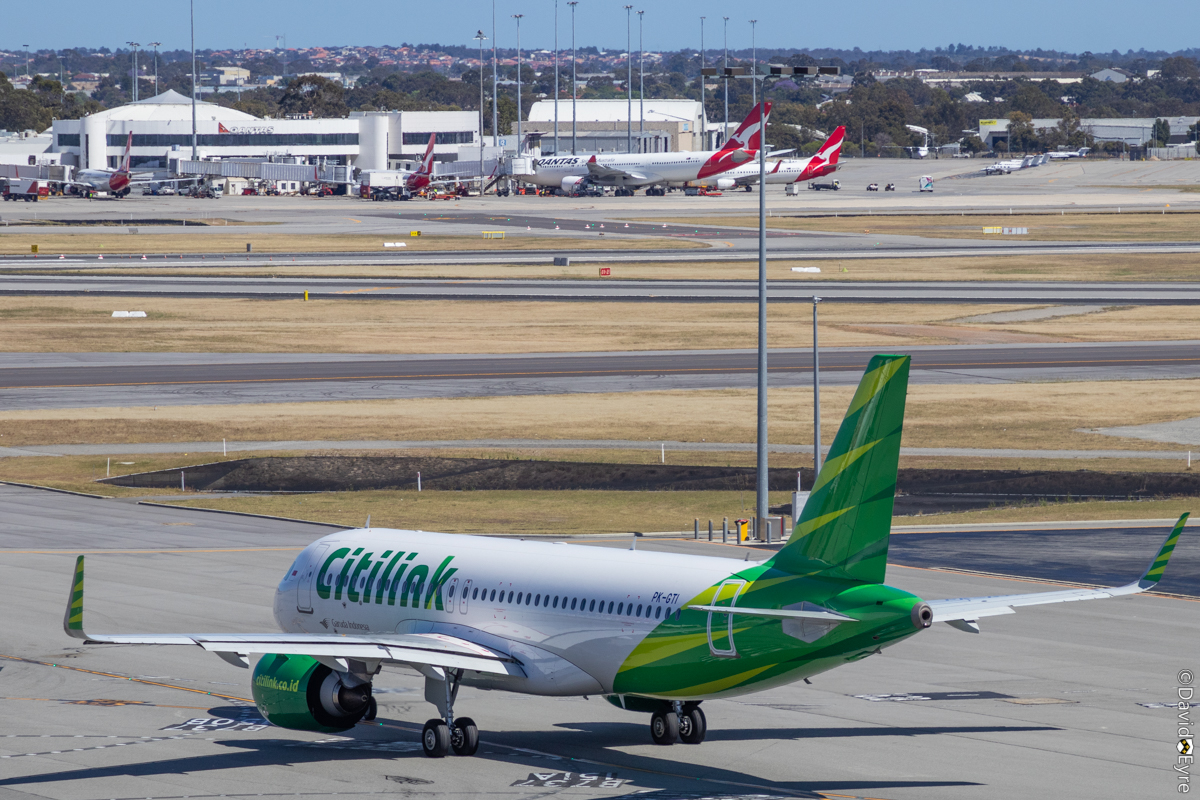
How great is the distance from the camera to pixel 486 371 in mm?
89625

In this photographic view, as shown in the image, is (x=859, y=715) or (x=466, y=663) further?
(x=859, y=715)

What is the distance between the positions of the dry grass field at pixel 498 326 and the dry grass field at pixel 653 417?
18.0m

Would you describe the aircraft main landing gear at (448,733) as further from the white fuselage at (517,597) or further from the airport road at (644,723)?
the white fuselage at (517,597)

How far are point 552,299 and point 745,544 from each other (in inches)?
2867

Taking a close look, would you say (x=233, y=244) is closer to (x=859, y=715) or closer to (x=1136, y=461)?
(x=1136, y=461)

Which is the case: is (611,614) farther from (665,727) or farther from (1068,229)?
(1068,229)

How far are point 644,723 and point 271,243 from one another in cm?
15130

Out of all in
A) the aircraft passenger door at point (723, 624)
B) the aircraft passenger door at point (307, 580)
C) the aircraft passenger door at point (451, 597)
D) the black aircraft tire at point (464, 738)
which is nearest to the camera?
the aircraft passenger door at point (723, 624)

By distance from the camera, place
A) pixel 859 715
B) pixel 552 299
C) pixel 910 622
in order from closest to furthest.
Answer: pixel 910 622
pixel 859 715
pixel 552 299

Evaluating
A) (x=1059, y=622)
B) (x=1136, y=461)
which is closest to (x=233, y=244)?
(x=1136, y=461)

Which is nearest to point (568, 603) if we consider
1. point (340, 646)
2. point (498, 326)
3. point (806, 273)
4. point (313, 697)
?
point (340, 646)

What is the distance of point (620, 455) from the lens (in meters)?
65.9

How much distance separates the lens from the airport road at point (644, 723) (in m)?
26.2

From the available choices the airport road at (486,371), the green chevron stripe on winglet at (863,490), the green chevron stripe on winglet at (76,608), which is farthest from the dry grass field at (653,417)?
the green chevron stripe on winglet at (76,608)
